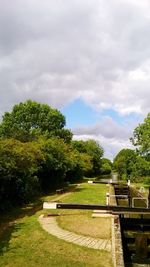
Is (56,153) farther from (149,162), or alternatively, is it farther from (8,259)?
(8,259)

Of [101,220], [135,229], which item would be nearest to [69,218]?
[101,220]

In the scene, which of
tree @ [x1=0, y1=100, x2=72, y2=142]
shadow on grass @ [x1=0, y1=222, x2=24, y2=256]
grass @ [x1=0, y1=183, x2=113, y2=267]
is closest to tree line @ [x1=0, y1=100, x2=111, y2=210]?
tree @ [x1=0, y1=100, x2=72, y2=142]

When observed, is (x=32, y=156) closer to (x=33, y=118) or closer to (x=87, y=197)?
(x=87, y=197)

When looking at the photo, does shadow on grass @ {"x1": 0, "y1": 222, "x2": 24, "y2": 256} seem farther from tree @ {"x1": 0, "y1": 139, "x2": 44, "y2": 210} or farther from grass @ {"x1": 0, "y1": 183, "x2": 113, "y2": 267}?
tree @ {"x1": 0, "y1": 139, "x2": 44, "y2": 210}

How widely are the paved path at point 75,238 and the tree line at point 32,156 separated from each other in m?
5.13

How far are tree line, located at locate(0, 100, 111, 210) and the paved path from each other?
513 cm

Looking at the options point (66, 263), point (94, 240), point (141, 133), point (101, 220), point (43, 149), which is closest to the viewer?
point (66, 263)

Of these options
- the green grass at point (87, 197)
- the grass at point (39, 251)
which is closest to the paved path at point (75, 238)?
the grass at point (39, 251)

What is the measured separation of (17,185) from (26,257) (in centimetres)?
1204

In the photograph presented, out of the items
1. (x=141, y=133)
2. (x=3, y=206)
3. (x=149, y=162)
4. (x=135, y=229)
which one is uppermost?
(x=141, y=133)

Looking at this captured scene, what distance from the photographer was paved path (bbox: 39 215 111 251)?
12.4m

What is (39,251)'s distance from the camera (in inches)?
456

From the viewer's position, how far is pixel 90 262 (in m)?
10.5

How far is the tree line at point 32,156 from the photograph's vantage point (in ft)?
69.8
